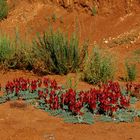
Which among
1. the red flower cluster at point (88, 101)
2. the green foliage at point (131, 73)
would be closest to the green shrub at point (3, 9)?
the green foliage at point (131, 73)

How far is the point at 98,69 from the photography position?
9.21m

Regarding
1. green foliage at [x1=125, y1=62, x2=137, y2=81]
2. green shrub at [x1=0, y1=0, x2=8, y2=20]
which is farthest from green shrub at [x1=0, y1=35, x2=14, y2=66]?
green shrub at [x1=0, y1=0, x2=8, y2=20]

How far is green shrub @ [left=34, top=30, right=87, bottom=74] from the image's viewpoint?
33.1ft

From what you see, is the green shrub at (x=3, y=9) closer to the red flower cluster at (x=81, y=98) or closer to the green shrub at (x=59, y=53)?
the green shrub at (x=59, y=53)

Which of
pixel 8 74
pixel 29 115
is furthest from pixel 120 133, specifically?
pixel 8 74

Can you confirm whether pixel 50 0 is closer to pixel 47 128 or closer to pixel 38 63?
pixel 38 63

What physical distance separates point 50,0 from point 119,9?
330 centimetres

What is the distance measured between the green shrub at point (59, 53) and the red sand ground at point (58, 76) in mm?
286

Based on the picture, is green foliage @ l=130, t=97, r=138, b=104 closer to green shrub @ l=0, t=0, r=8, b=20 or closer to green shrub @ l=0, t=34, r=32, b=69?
green shrub @ l=0, t=34, r=32, b=69

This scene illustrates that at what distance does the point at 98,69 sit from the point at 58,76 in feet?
3.54

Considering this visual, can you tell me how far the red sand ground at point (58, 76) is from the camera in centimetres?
635

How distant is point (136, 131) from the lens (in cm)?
647

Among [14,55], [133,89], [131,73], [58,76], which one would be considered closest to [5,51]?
[14,55]

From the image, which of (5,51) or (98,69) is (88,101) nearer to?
(98,69)
